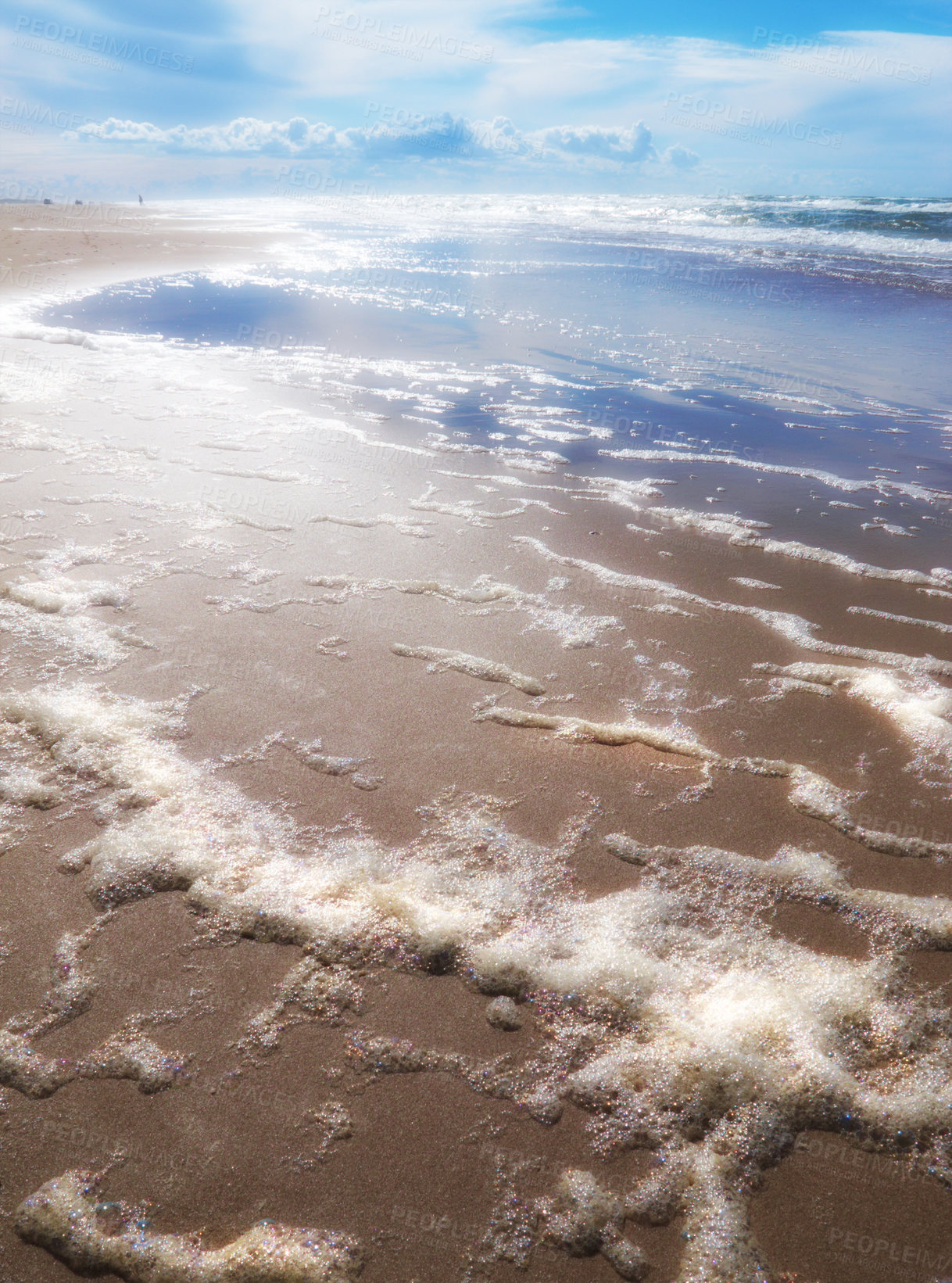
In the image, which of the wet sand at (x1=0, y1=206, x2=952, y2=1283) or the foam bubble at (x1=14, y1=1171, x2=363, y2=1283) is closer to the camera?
the foam bubble at (x1=14, y1=1171, x2=363, y2=1283)

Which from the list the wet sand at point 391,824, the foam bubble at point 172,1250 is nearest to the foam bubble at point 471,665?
the wet sand at point 391,824

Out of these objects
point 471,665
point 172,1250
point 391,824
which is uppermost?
point 471,665

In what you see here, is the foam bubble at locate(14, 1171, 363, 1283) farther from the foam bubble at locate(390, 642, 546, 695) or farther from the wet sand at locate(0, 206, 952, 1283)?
the foam bubble at locate(390, 642, 546, 695)

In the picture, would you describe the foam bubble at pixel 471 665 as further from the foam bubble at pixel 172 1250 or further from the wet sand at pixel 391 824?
the foam bubble at pixel 172 1250

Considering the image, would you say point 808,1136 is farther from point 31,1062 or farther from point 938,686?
point 938,686

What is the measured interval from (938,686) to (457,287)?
1625 cm

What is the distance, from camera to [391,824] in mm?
2965

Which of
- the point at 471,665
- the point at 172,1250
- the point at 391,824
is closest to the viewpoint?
the point at 172,1250

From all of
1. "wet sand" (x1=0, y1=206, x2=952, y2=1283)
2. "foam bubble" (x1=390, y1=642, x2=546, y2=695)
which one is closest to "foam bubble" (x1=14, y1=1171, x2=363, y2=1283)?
"wet sand" (x1=0, y1=206, x2=952, y2=1283)

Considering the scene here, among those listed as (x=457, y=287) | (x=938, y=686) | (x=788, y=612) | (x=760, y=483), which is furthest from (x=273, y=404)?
(x=457, y=287)

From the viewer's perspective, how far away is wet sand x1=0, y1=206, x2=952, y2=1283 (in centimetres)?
189

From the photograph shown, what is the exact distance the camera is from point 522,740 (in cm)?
346

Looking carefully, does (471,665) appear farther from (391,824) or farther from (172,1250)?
(172,1250)

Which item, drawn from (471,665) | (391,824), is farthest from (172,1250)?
(471,665)
